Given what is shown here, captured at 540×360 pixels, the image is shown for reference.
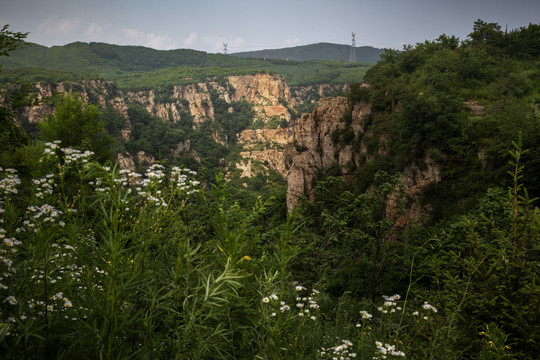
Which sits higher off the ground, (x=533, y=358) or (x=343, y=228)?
(x=533, y=358)

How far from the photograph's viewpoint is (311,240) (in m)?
8.39

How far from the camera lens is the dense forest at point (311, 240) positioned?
4.98 ft

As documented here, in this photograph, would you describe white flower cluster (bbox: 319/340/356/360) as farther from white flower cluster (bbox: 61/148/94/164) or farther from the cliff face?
the cliff face

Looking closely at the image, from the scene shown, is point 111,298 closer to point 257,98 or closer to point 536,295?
point 536,295

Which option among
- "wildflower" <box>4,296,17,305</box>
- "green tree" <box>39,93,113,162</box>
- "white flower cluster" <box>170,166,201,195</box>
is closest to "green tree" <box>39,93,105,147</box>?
"green tree" <box>39,93,113,162</box>

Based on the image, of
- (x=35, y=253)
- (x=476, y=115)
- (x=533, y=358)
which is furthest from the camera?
(x=476, y=115)

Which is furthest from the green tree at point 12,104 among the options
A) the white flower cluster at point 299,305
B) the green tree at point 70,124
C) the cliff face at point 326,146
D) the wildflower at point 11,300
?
the cliff face at point 326,146

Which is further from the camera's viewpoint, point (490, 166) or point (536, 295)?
point (490, 166)

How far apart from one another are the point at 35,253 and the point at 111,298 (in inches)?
26.7

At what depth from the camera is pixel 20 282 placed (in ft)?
5.18

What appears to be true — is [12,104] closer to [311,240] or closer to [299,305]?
[299,305]

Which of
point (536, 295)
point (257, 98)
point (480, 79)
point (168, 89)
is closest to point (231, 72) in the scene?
point (257, 98)

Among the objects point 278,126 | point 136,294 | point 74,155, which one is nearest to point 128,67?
point 278,126

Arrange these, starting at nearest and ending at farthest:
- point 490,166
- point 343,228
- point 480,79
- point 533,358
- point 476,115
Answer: point 533,358 → point 343,228 → point 490,166 → point 476,115 → point 480,79
